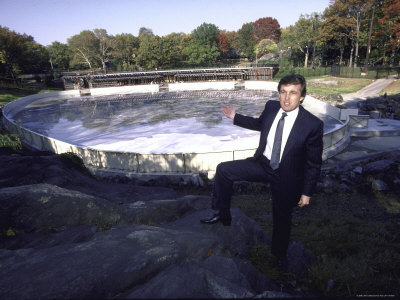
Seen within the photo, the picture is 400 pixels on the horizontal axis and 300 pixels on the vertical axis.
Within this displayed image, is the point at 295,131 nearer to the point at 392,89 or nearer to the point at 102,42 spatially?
the point at 392,89

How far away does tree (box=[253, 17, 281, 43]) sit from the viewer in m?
125

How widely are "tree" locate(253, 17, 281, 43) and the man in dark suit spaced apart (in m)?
132

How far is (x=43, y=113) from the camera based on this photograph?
113ft

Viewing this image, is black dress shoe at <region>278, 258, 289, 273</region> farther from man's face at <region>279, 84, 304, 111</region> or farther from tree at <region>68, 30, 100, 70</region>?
tree at <region>68, 30, 100, 70</region>

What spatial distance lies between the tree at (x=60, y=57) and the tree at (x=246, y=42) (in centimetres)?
6819

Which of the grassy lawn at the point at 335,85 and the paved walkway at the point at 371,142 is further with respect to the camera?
the grassy lawn at the point at 335,85

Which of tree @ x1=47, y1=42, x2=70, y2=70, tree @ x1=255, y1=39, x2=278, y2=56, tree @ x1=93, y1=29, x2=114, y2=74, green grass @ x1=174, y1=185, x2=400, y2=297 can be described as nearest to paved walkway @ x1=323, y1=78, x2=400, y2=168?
green grass @ x1=174, y1=185, x2=400, y2=297

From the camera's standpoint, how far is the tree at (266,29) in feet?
410

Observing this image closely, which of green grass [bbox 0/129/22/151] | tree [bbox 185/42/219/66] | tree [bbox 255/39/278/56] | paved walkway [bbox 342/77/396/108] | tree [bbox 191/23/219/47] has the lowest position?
green grass [bbox 0/129/22/151]

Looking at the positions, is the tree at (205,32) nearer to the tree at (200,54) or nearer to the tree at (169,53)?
the tree at (200,54)

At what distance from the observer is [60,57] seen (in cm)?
8944

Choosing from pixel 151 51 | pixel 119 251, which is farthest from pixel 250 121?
pixel 151 51

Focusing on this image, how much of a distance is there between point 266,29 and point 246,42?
24.9 metres

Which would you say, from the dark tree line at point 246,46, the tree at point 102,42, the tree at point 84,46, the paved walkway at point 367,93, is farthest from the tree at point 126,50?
the paved walkway at point 367,93
